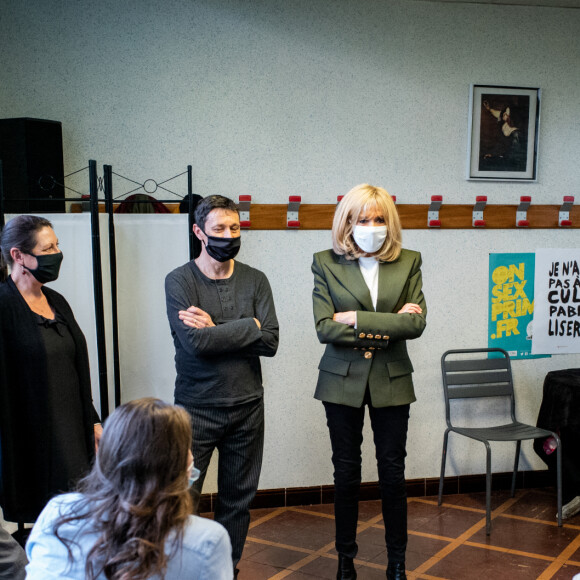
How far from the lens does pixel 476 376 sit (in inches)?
141

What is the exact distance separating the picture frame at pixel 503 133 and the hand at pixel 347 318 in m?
1.54

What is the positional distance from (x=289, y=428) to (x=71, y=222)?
5.09 feet

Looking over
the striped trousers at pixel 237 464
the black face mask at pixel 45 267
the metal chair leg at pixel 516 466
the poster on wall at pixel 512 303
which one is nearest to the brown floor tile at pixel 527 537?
the metal chair leg at pixel 516 466

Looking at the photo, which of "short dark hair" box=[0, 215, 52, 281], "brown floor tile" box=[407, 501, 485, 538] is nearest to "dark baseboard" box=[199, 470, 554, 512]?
"brown floor tile" box=[407, 501, 485, 538]

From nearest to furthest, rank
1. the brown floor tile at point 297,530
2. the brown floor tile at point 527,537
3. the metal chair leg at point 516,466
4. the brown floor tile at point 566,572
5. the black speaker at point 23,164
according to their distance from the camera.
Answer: the brown floor tile at point 566,572, the black speaker at point 23,164, the brown floor tile at point 527,537, the brown floor tile at point 297,530, the metal chair leg at point 516,466

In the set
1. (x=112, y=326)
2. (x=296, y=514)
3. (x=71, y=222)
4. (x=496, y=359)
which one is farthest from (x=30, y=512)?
(x=496, y=359)

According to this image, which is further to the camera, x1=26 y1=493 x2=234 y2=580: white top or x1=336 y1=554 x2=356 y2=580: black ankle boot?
x1=336 y1=554 x2=356 y2=580: black ankle boot

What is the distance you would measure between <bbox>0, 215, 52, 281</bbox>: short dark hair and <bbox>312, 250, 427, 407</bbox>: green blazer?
1021 mm

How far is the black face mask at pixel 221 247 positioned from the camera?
7.70ft

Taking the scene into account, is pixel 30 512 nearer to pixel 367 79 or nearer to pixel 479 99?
pixel 367 79

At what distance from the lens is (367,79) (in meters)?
3.45

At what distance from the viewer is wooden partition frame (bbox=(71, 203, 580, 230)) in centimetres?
340

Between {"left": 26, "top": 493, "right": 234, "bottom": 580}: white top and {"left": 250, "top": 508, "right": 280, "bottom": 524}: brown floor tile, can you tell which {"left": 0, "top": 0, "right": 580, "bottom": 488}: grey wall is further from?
{"left": 26, "top": 493, "right": 234, "bottom": 580}: white top

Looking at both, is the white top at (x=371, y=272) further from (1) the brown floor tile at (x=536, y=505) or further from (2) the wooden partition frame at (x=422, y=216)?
(1) the brown floor tile at (x=536, y=505)
